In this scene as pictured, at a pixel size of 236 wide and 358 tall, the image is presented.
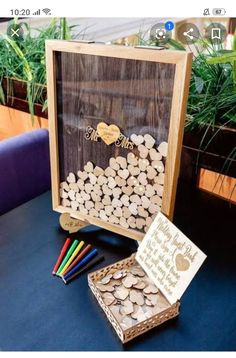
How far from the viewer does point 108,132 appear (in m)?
0.73

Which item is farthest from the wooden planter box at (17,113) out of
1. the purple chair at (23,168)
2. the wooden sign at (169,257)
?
the wooden sign at (169,257)

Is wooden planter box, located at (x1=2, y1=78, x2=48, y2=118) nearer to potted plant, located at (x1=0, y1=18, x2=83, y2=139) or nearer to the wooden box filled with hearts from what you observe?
potted plant, located at (x1=0, y1=18, x2=83, y2=139)

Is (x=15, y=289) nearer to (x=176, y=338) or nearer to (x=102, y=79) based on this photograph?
(x=176, y=338)

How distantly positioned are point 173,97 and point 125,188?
23 cm

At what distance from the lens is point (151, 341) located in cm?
59

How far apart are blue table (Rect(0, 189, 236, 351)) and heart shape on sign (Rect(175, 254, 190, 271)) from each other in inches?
3.4

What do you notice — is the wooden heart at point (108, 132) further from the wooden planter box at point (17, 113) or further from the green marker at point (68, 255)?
the wooden planter box at point (17, 113)

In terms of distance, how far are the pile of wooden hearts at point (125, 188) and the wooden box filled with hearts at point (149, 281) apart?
6 centimetres

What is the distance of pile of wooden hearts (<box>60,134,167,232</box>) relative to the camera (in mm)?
708

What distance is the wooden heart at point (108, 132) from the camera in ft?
2.38
